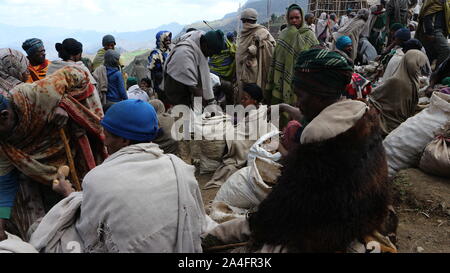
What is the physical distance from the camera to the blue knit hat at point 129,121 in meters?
2.02

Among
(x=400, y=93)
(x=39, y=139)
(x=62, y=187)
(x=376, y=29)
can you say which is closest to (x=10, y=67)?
(x=39, y=139)

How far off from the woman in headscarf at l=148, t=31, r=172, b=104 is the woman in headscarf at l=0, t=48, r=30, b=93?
10.4 ft

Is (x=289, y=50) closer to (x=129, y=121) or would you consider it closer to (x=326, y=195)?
(x=129, y=121)

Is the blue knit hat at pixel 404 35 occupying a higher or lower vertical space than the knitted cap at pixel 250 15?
lower

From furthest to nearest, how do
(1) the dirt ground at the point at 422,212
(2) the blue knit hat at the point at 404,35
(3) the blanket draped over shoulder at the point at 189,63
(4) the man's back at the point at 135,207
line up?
(2) the blue knit hat at the point at 404,35 < (3) the blanket draped over shoulder at the point at 189,63 < (1) the dirt ground at the point at 422,212 < (4) the man's back at the point at 135,207

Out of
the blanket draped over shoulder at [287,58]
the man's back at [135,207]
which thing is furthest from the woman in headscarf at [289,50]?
the man's back at [135,207]

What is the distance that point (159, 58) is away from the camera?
268 inches

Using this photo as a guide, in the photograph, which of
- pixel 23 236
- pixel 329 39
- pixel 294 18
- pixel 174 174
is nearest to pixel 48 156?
pixel 23 236

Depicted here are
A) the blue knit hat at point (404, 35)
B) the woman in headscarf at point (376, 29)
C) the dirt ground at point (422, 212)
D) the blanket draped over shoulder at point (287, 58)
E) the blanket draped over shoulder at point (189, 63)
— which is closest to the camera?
the dirt ground at point (422, 212)

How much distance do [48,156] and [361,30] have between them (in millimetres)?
8805

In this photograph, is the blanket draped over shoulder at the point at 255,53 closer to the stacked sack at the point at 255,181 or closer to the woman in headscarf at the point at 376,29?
the stacked sack at the point at 255,181

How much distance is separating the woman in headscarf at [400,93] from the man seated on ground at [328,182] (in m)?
3.35

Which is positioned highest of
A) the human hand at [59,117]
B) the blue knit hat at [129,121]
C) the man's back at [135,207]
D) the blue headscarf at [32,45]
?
the blue headscarf at [32,45]

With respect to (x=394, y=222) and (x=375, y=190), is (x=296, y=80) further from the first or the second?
(x=394, y=222)
